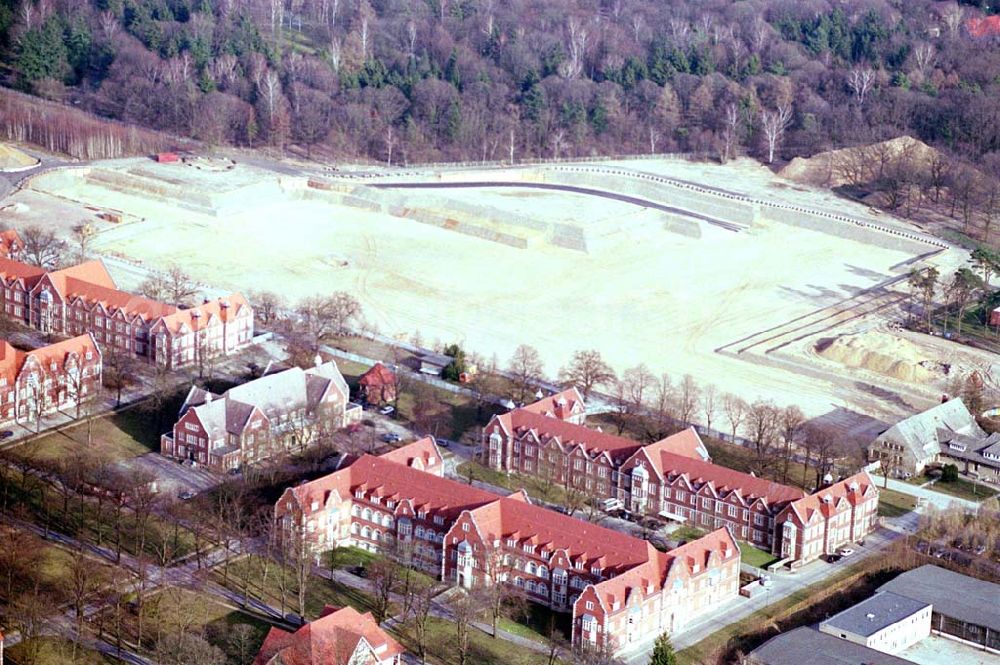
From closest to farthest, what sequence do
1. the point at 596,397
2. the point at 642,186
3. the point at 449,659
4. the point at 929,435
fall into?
the point at 449,659 → the point at 929,435 → the point at 596,397 → the point at 642,186

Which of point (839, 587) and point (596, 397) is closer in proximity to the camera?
point (839, 587)

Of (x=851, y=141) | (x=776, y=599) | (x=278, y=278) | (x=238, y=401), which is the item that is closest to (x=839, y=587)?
(x=776, y=599)

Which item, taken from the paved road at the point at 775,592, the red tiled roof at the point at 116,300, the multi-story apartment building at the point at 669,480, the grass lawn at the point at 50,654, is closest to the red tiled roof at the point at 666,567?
the paved road at the point at 775,592

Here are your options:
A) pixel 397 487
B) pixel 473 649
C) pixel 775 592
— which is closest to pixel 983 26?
pixel 775 592

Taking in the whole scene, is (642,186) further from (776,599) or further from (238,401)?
(776,599)

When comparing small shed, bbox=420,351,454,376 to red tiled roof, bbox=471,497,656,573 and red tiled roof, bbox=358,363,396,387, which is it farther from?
red tiled roof, bbox=471,497,656,573

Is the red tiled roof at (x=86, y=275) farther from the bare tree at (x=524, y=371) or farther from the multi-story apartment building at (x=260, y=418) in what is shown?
the bare tree at (x=524, y=371)

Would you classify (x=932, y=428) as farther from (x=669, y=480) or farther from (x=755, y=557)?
(x=755, y=557)
